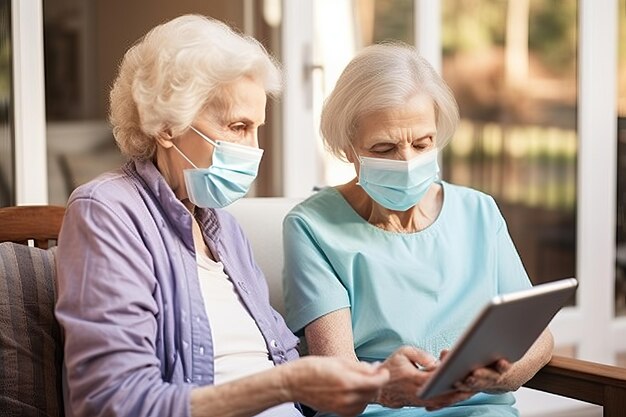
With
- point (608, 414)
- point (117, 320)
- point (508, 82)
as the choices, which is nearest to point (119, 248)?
point (117, 320)

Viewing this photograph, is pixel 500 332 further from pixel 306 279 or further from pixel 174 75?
pixel 174 75

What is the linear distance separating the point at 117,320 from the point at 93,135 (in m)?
1.95

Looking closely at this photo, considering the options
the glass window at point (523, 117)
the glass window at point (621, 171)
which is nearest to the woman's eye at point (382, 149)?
the glass window at point (523, 117)

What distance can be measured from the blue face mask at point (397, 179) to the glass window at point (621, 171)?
6.46 feet

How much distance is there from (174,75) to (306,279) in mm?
510

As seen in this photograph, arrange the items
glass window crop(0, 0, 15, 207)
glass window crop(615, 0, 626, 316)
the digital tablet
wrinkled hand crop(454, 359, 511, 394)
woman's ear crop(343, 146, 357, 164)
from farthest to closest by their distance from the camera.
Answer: glass window crop(615, 0, 626, 316)
glass window crop(0, 0, 15, 207)
woman's ear crop(343, 146, 357, 164)
wrinkled hand crop(454, 359, 511, 394)
the digital tablet

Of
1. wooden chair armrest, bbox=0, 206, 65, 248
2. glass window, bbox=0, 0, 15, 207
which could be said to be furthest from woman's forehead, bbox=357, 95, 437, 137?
glass window, bbox=0, 0, 15, 207

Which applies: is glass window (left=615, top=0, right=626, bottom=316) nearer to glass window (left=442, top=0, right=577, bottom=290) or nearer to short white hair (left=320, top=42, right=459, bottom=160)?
glass window (left=442, top=0, right=577, bottom=290)

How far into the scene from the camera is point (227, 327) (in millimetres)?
1938

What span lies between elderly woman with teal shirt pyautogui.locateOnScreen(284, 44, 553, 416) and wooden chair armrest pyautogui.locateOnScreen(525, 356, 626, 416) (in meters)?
0.04

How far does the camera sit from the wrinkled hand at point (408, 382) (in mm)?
1787

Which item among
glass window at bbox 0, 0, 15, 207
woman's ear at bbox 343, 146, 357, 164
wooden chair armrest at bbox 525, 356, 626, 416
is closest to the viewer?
wooden chair armrest at bbox 525, 356, 626, 416

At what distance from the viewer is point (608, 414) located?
82.1 inches

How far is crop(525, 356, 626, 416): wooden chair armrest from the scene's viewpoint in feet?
6.76
